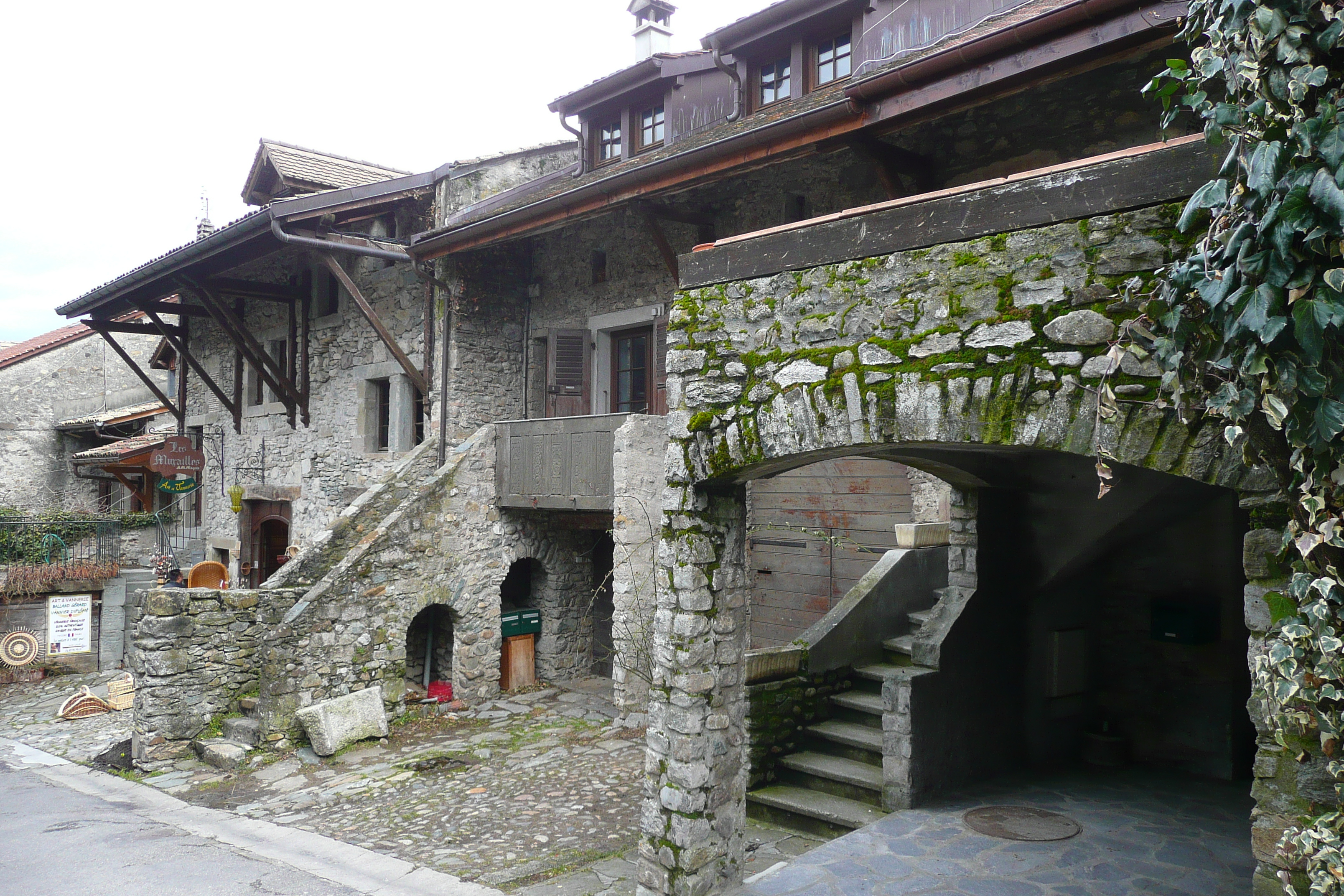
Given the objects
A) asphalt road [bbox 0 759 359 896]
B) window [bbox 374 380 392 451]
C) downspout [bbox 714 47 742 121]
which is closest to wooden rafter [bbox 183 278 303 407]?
window [bbox 374 380 392 451]

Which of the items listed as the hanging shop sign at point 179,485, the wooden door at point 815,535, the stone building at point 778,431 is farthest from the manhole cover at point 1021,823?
the hanging shop sign at point 179,485

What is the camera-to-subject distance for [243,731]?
29.0ft

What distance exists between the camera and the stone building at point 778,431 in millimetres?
3479

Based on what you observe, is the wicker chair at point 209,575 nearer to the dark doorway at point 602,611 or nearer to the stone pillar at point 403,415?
the stone pillar at point 403,415

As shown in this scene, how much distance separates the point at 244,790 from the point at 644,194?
6.55 meters

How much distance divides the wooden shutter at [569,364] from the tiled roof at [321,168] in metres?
4.74

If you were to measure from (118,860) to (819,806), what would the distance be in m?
4.84

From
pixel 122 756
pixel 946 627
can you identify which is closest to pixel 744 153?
pixel 946 627

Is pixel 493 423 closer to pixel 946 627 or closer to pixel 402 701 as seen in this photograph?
pixel 402 701

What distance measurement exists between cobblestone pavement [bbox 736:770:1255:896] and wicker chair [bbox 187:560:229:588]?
10891 millimetres

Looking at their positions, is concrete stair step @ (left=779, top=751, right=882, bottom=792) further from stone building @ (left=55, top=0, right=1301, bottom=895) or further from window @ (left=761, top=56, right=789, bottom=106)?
window @ (left=761, top=56, right=789, bottom=106)

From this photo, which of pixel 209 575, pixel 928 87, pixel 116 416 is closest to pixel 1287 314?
pixel 928 87

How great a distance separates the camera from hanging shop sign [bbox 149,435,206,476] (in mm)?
15305

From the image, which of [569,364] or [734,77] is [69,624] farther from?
[734,77]
